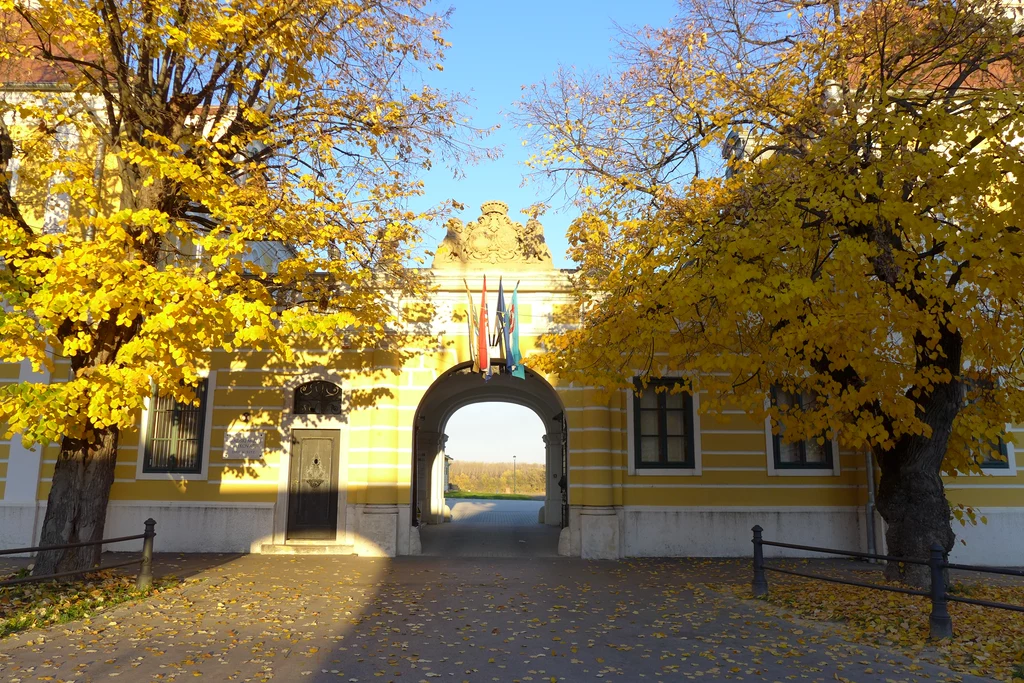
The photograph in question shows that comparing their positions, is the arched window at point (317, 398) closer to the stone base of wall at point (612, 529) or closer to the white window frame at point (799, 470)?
the stone base of wall at point (612, 529)

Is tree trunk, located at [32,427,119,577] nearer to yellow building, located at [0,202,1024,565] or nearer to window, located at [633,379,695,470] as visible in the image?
yellow building, located at [0,202,1024,565]

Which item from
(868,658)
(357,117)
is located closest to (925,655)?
(868,658)

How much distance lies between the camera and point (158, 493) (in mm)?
14969

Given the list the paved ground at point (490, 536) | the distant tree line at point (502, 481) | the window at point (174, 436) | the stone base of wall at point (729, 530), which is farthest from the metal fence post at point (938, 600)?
the distant tree line at point (502, 481)

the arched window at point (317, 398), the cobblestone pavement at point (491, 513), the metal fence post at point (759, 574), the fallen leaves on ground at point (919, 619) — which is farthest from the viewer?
the cobblestone pavement at point (491, 513)

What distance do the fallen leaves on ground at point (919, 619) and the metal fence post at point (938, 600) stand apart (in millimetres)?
117

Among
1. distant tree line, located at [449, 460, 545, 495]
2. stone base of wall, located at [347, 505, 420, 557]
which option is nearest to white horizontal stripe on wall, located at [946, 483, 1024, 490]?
stone base of wall, located at [347, 505, 420, 557]

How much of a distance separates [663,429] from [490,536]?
5.22 m

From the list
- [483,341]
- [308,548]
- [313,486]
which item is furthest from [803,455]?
[308,548]

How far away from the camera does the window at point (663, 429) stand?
50.6 ft

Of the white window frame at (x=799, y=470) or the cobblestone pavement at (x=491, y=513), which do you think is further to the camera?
the cobblestone pavement at (x=491, y=513)

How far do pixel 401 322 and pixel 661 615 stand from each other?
8.24 m

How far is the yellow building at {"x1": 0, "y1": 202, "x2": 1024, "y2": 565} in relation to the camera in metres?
14.8

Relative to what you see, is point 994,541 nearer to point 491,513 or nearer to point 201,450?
point 491,513
